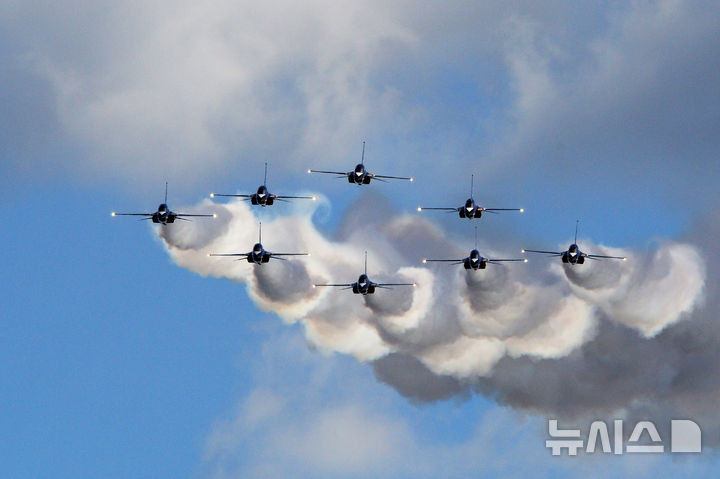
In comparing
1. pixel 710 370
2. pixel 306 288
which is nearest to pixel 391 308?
pixel 306 288

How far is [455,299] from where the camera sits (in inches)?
6314

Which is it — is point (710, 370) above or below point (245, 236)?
below

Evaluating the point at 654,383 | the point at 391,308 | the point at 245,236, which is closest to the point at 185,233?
the point at 245,236

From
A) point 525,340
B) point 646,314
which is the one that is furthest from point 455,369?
point 646,314

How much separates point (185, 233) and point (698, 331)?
44554 millimetres

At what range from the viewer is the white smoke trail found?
158m

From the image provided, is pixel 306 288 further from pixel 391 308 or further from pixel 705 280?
pixel 705 280

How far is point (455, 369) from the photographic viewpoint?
161875 millimetres

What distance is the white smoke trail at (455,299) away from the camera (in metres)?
158

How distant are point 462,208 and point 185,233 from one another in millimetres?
23806

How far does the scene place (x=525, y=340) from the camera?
160 metres

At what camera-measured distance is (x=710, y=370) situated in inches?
6393

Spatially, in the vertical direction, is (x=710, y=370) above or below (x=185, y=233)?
below

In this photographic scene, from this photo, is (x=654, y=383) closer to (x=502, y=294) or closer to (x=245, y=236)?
(x=502, y=294)
